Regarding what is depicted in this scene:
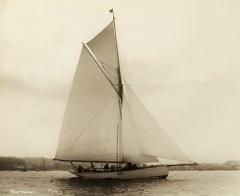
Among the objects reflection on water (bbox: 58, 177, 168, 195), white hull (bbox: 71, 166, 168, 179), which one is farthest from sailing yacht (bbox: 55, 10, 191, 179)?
reflection on water (bbox: 58, 177, 168, 195)

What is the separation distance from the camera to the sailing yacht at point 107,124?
15.8m

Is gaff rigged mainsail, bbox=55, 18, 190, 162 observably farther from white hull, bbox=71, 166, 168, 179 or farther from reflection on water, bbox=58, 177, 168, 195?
reflection on water, bbox=58, 177, 168, 195

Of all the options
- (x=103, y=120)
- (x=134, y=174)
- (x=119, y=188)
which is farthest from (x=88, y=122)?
(x=119, y=188)

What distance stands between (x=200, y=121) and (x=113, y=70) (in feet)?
20.3

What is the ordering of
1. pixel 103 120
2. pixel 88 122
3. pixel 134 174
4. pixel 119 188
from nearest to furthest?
1. pixel 119 188
2. pixel 88 122
3. pixel 103 120
4. pixel 134 174

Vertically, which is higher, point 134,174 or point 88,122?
point 88,122

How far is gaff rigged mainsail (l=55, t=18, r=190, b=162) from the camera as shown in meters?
15.8

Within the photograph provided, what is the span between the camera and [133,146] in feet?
53.3

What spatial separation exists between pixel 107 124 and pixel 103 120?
20 cm

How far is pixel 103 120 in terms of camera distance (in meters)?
16.7

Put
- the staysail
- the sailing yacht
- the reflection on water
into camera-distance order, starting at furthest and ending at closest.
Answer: the staysail → the sailing yacht → the reflection on water

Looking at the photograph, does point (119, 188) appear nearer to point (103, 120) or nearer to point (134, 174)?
point (134, 174)

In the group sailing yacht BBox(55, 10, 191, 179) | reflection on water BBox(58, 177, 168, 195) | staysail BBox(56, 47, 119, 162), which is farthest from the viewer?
staysail BBox(56, 47, 119, 162)

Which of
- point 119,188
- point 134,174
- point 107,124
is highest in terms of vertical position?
point 107,124
